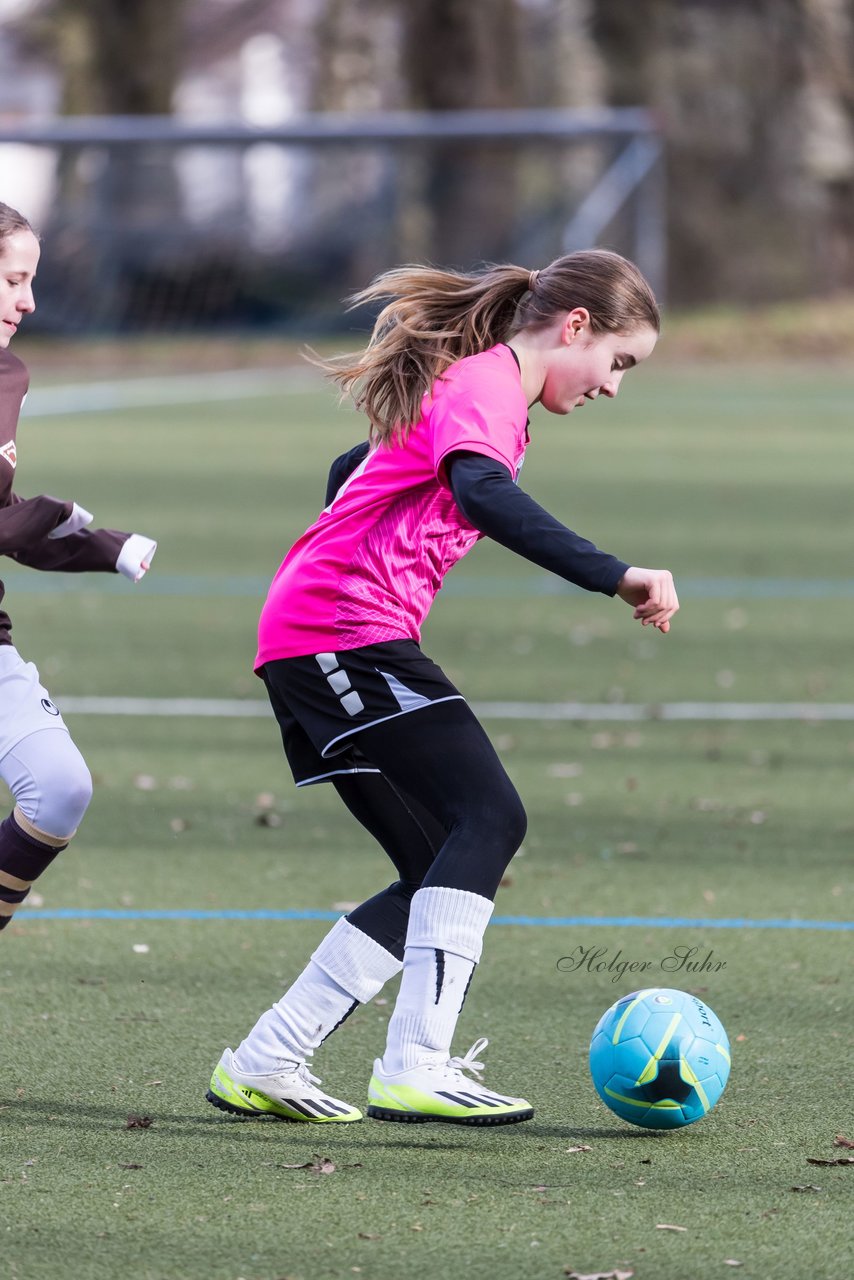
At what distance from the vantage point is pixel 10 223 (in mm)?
4164

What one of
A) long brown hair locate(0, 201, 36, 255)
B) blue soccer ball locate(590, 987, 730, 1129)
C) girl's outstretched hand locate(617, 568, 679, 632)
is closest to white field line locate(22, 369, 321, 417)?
long brown hair locate(0, 201, 36, 255)

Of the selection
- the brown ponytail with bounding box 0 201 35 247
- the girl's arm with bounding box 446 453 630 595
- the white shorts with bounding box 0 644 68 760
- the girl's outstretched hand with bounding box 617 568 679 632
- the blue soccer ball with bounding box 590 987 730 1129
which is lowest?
the blue soccer ball with bounding box 590 987 730 1129

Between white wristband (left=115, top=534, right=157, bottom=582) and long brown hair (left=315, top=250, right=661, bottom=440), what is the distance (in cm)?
53

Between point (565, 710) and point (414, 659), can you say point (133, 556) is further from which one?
point (565, 710)

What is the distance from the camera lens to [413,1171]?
12.7 ft

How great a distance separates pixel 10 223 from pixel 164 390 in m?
22.2

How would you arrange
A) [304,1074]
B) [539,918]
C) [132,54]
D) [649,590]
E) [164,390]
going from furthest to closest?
1. [132,54]
2. [164,390]
3. [539,918]
4. [304,1074]
5. [649,590]

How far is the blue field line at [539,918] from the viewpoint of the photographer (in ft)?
18.8

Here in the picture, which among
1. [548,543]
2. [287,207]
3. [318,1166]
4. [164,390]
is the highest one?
[287,207]

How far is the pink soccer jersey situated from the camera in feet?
13.1

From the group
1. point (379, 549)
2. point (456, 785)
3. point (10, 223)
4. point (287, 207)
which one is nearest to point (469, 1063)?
point (456, 785)

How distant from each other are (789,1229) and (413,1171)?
0.72 metres

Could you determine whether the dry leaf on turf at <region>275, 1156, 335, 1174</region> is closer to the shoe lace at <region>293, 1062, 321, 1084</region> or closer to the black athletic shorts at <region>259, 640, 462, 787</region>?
the shoe lace at <region>293, 1062, 321, 1084</region>

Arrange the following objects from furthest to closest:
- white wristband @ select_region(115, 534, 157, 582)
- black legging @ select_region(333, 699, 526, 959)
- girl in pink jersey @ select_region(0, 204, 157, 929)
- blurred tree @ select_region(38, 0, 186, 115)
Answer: blurred tree @ select_region(38, 0, 186, 115), white wristband @ select_region(115, 534, 157, 582), girl in pink jersey @ select_region(0, 204, 157, 929), black legging @ select_region(333, 699, 526, 959)
